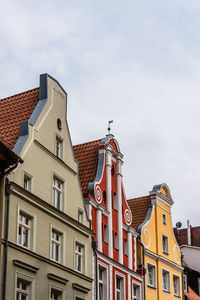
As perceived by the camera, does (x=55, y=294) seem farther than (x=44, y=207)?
Yes

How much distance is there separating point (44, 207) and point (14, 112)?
6107 millimetres

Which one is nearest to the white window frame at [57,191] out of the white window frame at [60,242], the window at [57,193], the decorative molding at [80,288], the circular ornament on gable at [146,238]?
the window at [57,193]

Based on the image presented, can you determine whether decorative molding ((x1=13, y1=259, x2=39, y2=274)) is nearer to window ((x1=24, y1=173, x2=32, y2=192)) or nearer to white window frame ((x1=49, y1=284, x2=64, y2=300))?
white window frame ((x1=49, y1=284, x2=64, y2=300))

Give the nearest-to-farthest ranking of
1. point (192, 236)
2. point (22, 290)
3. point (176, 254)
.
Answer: point (22, 290) → point (176, 254) → point (192, 236)

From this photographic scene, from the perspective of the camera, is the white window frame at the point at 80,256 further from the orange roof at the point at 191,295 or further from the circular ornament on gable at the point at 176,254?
the orange roof at the point at 191,295

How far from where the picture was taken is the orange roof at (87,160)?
1554 inches

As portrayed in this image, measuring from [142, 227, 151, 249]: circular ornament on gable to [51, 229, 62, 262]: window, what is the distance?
42.1 ft

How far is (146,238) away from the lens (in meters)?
44.8

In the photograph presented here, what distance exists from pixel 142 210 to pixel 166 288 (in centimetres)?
594

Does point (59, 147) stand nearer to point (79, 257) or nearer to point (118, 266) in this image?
point (79, 257)

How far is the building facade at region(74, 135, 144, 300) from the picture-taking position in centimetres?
3728

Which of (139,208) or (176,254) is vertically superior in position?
(139,208)

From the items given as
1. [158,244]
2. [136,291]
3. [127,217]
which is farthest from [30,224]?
[158,244]

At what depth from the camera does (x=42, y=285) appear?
2969cm
